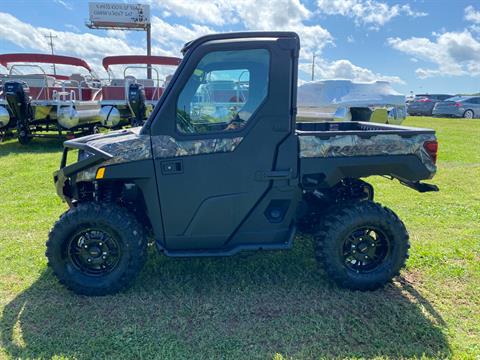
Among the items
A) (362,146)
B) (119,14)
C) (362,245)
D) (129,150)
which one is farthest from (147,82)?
(119,14)

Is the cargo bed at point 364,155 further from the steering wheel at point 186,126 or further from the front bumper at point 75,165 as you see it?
the front bumper at point 75,165

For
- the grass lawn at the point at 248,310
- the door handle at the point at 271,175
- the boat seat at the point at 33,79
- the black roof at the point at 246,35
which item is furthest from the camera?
the boat seat at the point at 33,79

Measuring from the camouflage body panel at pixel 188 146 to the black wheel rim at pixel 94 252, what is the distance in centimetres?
86

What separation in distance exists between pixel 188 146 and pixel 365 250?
5.95 ft

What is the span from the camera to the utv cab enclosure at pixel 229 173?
2779 millimetres

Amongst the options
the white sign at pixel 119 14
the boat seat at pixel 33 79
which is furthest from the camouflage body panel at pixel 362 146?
the white sign at pixel 119 14

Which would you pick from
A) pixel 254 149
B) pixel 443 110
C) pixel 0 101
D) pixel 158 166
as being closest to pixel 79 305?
pixel 158 166

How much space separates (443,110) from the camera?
2316 cm

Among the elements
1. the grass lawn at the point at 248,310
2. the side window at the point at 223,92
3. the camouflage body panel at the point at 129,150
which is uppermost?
the side window at the point at 223,92

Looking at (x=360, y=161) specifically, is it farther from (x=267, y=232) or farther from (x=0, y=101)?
(x=0, y=101)

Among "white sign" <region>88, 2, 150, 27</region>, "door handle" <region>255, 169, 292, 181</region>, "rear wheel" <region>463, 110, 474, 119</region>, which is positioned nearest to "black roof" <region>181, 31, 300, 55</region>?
"door handle" <region>255, 169, 292, 181</region>

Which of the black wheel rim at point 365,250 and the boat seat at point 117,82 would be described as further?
the boat seat at point 117,82

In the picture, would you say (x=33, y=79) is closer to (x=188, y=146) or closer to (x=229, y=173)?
(x=188, y=146)

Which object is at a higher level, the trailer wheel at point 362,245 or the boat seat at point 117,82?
the boat seat at point 117,82
